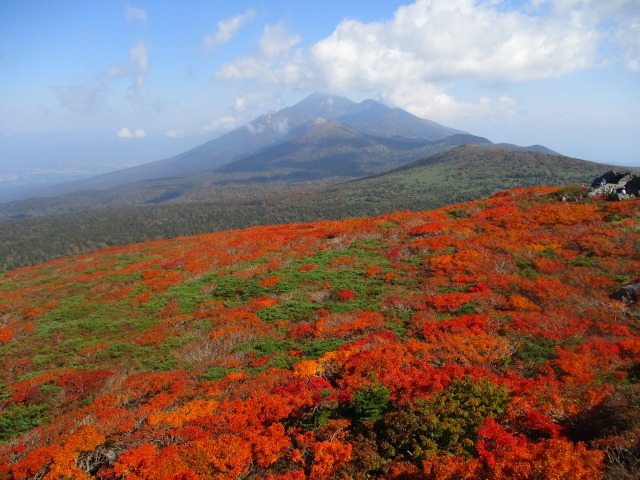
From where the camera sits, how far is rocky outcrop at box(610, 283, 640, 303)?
1272 centimetres

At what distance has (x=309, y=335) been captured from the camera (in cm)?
1375

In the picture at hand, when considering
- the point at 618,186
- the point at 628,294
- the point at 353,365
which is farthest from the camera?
the point at 618,186

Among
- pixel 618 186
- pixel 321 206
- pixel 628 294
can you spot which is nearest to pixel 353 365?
pixel 628 294

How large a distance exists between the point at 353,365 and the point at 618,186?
29.7 meters

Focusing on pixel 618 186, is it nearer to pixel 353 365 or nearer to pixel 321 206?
pixel 353 365

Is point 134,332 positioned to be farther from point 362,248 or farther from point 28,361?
point 362,248

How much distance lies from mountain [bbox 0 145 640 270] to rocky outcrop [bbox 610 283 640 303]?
112 metres

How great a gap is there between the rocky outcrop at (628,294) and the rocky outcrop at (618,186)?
16.9m

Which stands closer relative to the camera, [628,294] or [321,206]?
[628,294]

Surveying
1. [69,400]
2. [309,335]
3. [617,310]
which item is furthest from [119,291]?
[617,310]

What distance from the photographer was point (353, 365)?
1049cm

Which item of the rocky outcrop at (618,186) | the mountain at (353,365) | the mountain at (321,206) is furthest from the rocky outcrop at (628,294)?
the mountain at (321,206)

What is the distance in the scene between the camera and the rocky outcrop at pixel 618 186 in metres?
26.3

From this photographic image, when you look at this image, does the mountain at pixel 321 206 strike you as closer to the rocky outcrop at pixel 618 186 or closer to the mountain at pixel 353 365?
the rocky outcrop at pixel 618 186
